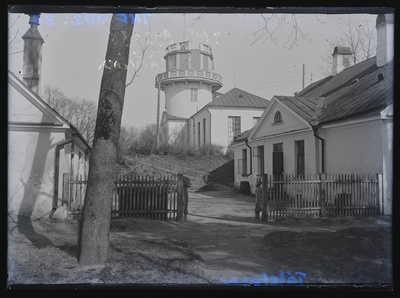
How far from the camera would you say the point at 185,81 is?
7.45 m

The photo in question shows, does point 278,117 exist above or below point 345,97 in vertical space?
below

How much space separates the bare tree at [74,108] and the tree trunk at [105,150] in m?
1.85

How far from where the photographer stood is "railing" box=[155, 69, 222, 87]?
6.77 metres

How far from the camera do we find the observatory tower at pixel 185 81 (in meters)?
6.36

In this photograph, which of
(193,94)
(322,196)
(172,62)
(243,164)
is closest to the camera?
(172,62)

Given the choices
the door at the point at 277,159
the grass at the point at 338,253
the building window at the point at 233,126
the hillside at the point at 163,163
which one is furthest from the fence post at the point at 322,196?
the building window at the point at 233,126

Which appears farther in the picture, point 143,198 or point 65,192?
point 143,198

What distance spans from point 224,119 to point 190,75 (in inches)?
217

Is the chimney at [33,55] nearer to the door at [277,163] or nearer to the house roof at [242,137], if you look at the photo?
the house roof at [242,137]

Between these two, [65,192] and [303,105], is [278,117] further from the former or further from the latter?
[65,192]

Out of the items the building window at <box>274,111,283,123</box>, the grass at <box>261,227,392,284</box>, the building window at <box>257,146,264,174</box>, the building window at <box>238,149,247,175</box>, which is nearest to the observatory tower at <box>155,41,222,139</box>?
the grass at <box>261,227,392,284</box>

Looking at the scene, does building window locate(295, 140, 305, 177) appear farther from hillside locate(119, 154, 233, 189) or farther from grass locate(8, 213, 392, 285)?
grass locate(8, 213, 392, 285)

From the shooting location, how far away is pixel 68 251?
17.8 ft

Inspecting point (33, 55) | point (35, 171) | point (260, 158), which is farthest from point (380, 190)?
point (35, 171)
